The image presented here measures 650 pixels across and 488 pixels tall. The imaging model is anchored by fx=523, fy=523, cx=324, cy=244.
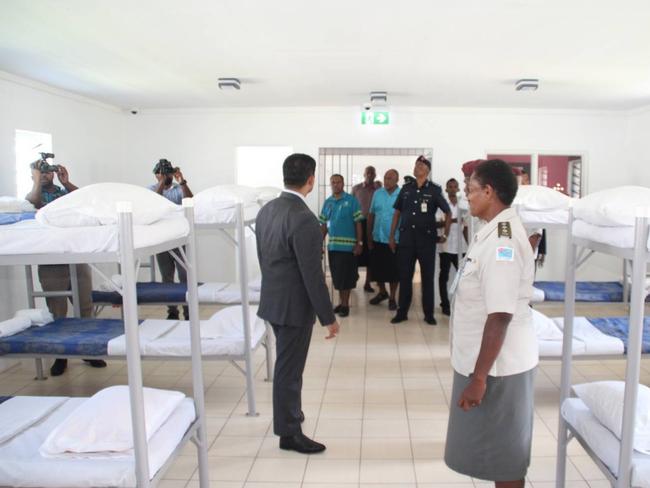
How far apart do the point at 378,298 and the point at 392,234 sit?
54.3 inches

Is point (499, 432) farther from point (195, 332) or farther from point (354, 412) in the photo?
point (354, 412)

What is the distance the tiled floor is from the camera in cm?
286

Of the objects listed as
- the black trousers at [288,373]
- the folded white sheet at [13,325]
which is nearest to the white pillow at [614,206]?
the black trousers at [288,373]

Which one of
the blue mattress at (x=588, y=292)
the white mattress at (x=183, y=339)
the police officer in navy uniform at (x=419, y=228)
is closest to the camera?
the white mattress at (x=183, y=339)

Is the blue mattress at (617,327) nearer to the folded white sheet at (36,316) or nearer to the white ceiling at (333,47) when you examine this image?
the white ceiling at (333,47)

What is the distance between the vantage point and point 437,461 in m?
3.01

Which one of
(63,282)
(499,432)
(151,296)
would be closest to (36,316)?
(63,282)

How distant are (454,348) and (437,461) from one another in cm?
121

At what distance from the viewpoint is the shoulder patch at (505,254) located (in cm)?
188

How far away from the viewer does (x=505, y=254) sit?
6.19 ft

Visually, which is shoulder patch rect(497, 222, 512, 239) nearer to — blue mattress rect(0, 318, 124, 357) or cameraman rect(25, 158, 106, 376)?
blue mattress rect(0, 318, 124, 357)

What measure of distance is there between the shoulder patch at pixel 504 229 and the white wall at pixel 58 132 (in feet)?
14.7

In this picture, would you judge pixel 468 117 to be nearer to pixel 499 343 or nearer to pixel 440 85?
pixel 440 85

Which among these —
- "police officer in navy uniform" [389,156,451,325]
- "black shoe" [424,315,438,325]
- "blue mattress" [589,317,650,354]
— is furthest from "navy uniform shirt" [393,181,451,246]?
"blue mattress" [589,317,650,354]
